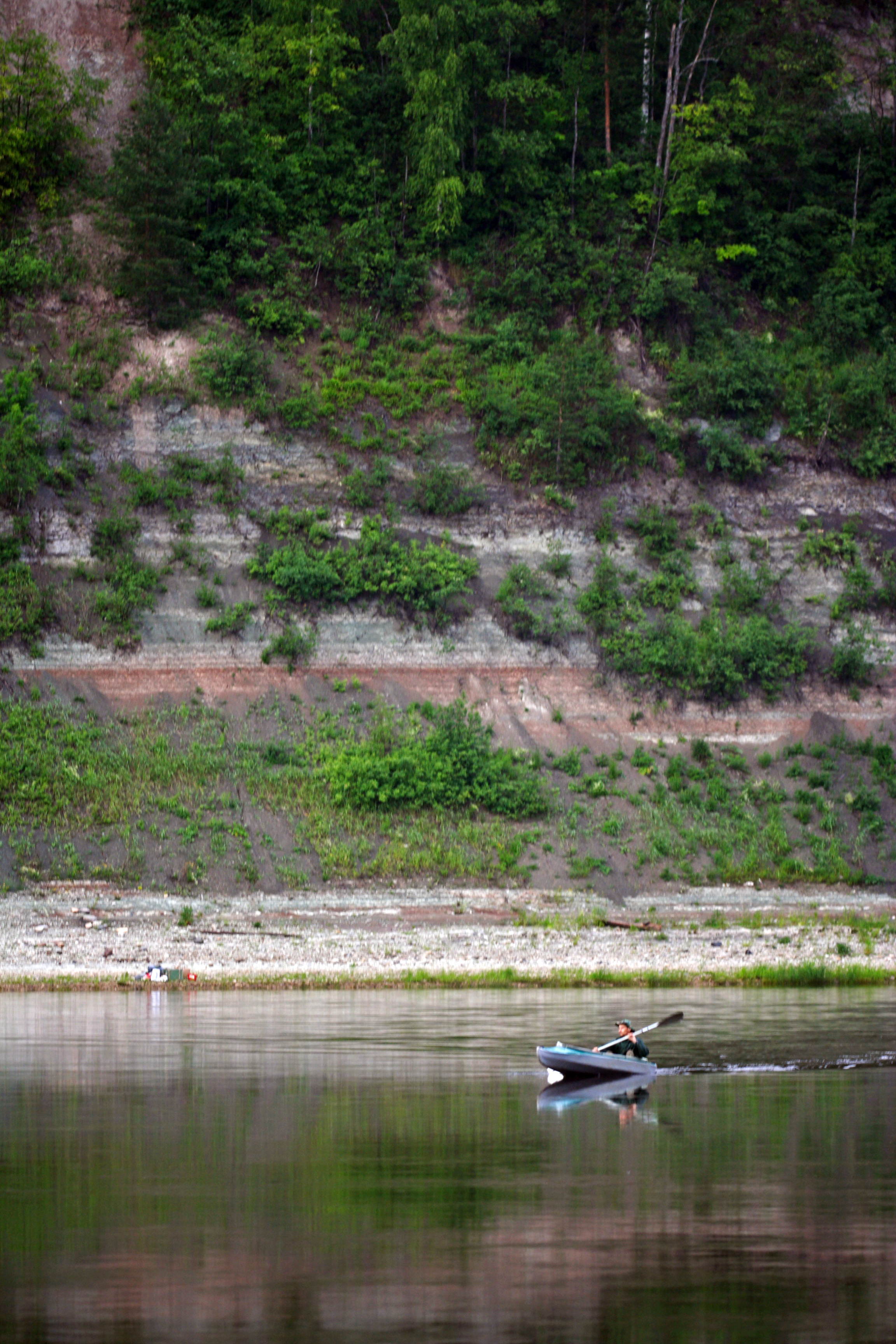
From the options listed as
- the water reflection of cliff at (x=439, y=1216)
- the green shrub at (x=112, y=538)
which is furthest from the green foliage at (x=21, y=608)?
the water reflection of cliff at (x=439, y=1216)

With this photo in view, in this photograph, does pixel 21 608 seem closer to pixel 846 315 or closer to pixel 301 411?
pixel 301 411

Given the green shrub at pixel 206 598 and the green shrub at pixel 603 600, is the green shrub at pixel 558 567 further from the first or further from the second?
the green shrub at pixel 206 598

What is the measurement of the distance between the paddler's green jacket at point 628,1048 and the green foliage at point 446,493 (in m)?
32.9

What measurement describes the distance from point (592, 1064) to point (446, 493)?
33.5 m

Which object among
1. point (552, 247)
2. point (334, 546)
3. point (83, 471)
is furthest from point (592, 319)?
point (83, 471)

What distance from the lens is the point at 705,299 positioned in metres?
58.5

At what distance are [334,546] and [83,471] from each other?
31.1 ft

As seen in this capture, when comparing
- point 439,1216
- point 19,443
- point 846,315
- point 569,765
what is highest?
point 846,315

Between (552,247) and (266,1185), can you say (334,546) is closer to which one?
(552,247)

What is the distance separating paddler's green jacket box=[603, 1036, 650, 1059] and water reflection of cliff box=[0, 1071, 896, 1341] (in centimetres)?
120

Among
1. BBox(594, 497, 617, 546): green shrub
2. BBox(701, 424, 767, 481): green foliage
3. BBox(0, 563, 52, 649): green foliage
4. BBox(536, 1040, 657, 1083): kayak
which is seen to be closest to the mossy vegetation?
BBox(0, 563, 52, 649): green foliage

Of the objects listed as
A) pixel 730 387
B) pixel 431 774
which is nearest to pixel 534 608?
pixel 431 774

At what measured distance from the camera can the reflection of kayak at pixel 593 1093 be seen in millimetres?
20438

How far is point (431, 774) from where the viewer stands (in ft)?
147
